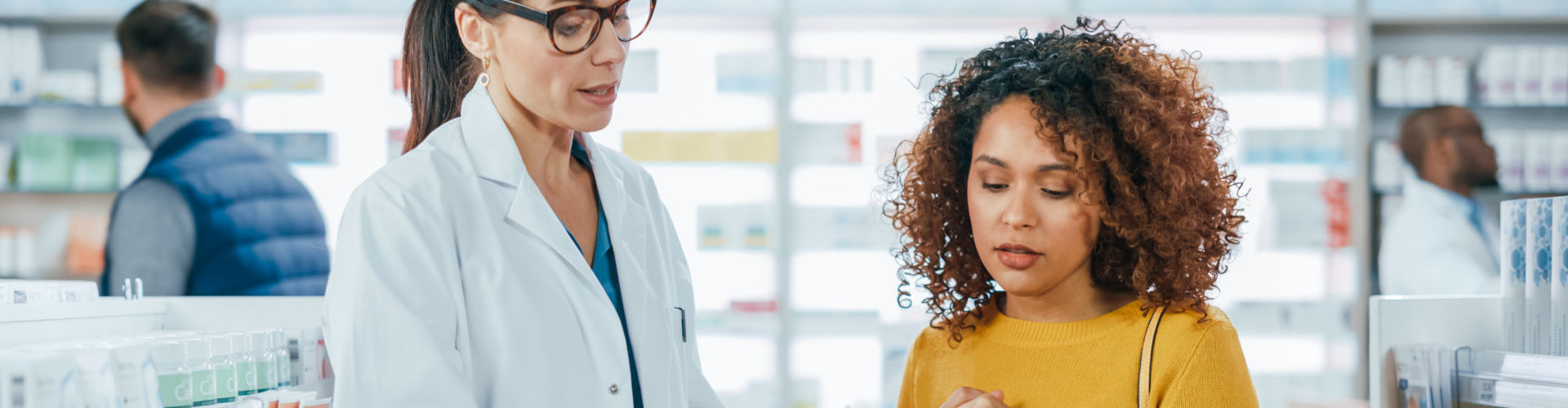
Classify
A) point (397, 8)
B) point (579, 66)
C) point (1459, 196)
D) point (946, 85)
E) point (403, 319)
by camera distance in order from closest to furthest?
1. point (403, 319)
2. point (579, 66)
3. point (946, 85)
4. point (1459, 196)
5. point (397, 8)

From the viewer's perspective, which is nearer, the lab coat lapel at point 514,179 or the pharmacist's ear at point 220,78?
the lab coat lapel at point 514,179

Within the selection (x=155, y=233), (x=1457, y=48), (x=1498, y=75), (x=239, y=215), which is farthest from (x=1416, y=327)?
(x=1457, y=48)

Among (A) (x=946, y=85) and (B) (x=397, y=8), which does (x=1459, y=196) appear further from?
→ (B) (x=397, y=8)

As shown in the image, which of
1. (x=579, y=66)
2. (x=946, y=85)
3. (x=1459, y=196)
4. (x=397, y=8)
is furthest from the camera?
(x=397, y=8)

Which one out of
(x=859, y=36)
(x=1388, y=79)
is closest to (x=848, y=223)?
(x=859, y=36)

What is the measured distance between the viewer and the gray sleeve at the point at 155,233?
2.59 meters

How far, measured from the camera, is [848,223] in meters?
4.22

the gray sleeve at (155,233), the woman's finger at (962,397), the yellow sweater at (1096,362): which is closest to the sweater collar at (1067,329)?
the yellow sweater at (1096,362)

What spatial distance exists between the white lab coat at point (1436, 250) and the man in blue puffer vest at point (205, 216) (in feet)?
11.6

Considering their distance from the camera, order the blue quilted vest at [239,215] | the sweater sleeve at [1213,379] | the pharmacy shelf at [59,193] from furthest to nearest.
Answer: the pharmacy shelf at [59,193]
the blue quilted vest at [239,215]
the sweater sleeve at [1213,379]

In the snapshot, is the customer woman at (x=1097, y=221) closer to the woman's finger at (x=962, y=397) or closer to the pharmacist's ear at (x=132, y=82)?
the woman's finger at (x=962, y=397)

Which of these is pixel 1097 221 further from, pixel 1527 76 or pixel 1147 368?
pixel 1527 76

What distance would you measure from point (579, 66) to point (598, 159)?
0.26 metres

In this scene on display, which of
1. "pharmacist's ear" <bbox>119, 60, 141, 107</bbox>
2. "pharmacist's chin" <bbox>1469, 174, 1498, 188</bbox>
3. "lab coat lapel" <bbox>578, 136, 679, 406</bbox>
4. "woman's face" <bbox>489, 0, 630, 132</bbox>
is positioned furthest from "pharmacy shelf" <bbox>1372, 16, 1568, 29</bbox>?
"pharmacist's ear" <bbox>119, 60, 141, 107</bbox>
